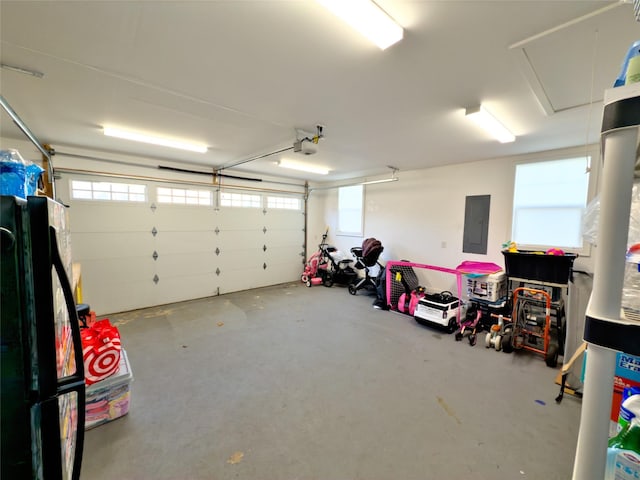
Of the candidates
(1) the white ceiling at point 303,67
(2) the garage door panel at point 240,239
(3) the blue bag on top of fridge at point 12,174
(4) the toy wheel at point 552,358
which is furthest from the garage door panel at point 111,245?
(4) the toy wheel at point 552,358

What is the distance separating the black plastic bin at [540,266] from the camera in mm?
2908

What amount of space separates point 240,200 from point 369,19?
194 inches

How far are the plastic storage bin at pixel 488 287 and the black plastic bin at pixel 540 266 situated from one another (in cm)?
31

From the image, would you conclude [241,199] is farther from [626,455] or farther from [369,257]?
[626,455]

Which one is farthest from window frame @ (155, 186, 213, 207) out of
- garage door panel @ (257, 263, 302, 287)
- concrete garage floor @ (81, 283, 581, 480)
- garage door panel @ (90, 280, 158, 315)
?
concrete garage floor @ (81, 283, 581, 480)

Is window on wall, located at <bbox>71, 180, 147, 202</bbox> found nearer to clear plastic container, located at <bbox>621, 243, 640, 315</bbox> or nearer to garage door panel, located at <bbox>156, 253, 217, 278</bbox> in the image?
garage door panel, located at <bbox>156, 253, 217, 278</bbox>

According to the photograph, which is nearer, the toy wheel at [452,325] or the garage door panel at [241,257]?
the toy wheel at [452,325]

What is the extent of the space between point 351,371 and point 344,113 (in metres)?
2.65

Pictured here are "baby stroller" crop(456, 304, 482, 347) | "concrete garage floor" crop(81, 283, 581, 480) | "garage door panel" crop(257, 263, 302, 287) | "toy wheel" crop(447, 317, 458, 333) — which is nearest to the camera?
"concrete garage floor" crop(81, 283, 581, 480)

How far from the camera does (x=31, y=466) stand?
707 mm

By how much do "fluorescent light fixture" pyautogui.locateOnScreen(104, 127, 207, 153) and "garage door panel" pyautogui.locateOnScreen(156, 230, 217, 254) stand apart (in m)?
1.78

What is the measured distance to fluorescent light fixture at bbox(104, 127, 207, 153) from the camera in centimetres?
320

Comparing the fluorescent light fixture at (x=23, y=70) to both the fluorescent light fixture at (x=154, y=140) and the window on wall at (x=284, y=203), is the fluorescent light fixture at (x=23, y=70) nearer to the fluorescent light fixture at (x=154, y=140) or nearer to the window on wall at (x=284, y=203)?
the fluorescent light fixture at (x=154, y=140)

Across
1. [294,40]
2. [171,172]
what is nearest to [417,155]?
[294,40]
